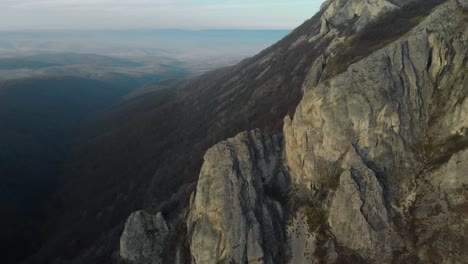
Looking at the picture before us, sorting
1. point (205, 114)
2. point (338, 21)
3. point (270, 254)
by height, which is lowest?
point (205, 114)

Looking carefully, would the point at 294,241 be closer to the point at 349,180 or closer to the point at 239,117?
the point at 349,180

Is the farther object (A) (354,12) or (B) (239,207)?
(A) (354,12)

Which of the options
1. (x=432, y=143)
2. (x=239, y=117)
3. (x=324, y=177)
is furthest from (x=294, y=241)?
(x=239, y=117)

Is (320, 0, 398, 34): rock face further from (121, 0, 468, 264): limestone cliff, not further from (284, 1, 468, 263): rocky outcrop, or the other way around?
(284, 1, 468, 263): rocky outcrop

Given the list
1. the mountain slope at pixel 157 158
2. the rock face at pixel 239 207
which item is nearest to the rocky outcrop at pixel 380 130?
the rock face at pixel 239 207

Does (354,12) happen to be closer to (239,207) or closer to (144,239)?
(239,207)

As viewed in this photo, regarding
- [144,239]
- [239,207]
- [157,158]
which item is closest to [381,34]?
[239,207]

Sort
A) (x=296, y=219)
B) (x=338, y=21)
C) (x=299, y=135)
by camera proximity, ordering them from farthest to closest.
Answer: (x=338, y=21)
(x=299, y=135)
(x=296, y=219)
